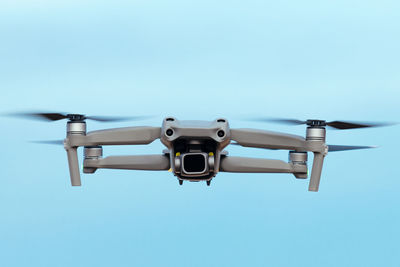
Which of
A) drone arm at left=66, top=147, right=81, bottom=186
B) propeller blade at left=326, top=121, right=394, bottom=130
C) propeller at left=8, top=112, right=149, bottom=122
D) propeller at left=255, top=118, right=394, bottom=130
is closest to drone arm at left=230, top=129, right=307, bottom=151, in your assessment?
propeller at left=255, top=118, right=394, bottom=130

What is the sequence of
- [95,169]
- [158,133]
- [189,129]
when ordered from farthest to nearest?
[95,169] → [158,133] → [189,129]

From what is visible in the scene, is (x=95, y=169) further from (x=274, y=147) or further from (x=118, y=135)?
(x=274, y=147)

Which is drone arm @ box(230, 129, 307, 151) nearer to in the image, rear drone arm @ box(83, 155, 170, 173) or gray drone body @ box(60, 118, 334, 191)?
gray drone body @ box(60, 118, 334, 191)

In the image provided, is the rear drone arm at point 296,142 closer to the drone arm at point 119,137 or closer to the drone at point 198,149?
the drone at point 198,149

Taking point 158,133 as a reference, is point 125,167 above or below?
below

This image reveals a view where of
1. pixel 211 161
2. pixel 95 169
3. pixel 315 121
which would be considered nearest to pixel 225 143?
pixel 211 161
